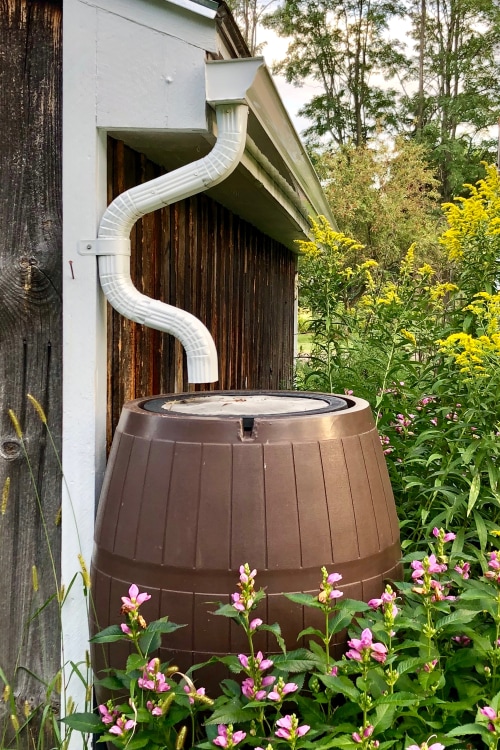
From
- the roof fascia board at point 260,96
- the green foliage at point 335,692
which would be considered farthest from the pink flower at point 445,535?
the roof fascia board at point 260,96

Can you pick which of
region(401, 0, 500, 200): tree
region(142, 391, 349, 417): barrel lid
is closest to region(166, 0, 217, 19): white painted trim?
region(142, 391, 349, 417): barrel lid

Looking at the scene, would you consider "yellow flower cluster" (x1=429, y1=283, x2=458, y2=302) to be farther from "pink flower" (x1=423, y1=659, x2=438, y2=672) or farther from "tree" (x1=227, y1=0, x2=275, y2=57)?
"tree" (x1=227, y1=0, x2=275, y2=57)

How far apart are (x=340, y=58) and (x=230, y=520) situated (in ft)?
80.4

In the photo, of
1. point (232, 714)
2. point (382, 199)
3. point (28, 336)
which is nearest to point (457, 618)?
point (232, 714)

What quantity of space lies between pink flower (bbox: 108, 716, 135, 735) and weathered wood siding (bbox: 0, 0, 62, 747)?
2.58ft

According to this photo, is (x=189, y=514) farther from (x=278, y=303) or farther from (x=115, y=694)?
(x=278, y=303)

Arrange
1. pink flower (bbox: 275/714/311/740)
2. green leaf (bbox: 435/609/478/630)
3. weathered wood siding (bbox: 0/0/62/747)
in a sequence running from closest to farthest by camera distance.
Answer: pink flower (bbox: 275/714/311/740) < green leaf (bbox: 435/609/478/630) < weathered wood siding (bbox: 0/0/62/747)

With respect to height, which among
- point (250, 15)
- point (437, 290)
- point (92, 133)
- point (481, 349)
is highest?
point (250, 15)

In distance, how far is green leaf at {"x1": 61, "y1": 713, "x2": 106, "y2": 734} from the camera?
123cm

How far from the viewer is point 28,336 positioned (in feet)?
6.25

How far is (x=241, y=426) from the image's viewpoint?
146 cm

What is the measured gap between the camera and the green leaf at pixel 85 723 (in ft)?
4.04

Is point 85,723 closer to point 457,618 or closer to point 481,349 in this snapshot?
point 457,618

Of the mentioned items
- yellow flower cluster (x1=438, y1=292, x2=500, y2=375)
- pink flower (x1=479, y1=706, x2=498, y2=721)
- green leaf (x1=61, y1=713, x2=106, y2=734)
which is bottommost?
green leaf (x1=61, y1=713, x2=106, y2=734)
